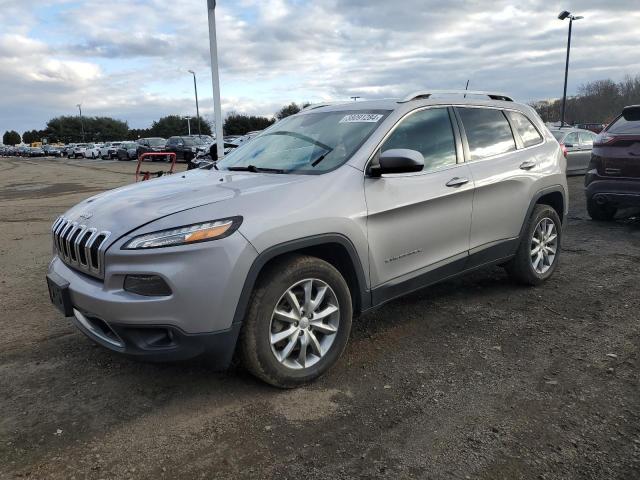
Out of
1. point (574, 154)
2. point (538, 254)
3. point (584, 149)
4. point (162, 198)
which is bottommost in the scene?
point (538, 254)

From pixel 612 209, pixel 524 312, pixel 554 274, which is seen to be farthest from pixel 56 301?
pixel 612 209

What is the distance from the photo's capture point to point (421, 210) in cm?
383

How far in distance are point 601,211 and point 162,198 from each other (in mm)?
7436

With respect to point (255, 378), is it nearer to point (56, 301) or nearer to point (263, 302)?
point (263, 302)

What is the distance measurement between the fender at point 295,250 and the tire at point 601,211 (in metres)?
6.19

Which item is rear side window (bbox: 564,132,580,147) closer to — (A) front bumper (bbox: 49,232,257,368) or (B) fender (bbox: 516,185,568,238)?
(B) fender (bbox: 516,185,568,238)

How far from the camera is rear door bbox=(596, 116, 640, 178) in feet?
24.0

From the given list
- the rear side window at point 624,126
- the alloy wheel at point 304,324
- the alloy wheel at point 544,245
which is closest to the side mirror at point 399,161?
the alloy wheel at point 304,324

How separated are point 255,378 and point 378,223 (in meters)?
1.26

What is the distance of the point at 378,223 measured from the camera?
3.55 metres

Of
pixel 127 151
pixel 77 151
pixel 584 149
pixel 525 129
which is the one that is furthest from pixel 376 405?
pixel 77 151

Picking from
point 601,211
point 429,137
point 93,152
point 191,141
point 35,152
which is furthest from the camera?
point 35,152

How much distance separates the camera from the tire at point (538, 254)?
4.93 m

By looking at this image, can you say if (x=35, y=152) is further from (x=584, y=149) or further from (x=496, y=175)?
(x=496, y=175)
